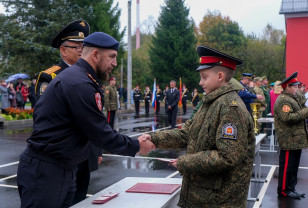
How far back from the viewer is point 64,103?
2988mm

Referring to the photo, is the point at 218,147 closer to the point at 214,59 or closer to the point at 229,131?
the point at 229,131

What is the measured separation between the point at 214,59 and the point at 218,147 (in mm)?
714

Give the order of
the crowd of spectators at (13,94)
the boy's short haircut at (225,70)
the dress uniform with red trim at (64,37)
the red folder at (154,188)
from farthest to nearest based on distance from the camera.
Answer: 1. the crowd of spectators at (13,94)
2. the dress uniform with red trim at (64,37)
3. the red folder at (154,188)
4. the boy's short haircut at (225,70)

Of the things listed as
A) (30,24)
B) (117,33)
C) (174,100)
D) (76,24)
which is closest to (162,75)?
(117,33)

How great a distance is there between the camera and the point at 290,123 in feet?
21.2

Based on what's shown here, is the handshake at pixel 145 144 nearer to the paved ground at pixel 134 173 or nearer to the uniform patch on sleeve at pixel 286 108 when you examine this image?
the paved ground at pixel 134 173

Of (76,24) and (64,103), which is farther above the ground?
(76,24)

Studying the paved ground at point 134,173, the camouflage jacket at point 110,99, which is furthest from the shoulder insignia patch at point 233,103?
the camouflage jacket at point 110,99

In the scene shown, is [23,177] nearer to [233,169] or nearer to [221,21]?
[233,169]

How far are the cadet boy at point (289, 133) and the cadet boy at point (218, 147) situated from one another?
143 inches

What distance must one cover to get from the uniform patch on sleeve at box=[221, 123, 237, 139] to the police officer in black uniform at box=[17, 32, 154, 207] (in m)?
0.92

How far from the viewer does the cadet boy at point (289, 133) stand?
251 inches

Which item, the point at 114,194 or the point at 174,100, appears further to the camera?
the point at 174,100

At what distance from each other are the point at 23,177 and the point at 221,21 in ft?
188
